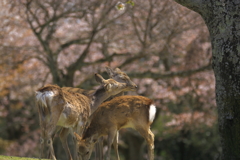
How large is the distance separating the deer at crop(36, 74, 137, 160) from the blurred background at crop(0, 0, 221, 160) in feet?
11.9

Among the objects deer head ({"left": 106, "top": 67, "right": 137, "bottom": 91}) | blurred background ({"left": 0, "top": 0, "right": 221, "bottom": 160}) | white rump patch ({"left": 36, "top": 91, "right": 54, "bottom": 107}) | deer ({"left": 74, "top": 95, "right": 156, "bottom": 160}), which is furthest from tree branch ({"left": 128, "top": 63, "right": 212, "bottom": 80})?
white rump patch ({"left": 36, "top": 91, "right": 54, "bottom": 107})

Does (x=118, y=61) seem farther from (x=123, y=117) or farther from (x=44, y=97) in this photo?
(x=44, y=97)

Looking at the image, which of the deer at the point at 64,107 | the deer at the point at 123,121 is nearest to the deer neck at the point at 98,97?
the deer at the point at 64,107

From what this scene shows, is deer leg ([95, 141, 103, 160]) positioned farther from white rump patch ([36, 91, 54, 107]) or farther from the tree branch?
the tree branch

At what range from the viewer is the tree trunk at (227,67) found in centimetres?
597

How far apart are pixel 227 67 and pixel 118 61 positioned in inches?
423

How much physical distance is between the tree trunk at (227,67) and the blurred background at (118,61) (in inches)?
258

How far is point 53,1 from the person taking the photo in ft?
41.0

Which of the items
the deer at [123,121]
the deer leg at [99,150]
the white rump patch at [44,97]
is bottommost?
the deer leg at [99,150]

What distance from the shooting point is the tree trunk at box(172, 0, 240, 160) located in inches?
235

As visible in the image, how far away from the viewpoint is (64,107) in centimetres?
782

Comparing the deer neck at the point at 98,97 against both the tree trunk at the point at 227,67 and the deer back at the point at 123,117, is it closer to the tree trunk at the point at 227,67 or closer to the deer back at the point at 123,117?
the deer back at the point at 123,117

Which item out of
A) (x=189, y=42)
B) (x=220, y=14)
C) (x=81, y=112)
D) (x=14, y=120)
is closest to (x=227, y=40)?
(x=220, y=14)

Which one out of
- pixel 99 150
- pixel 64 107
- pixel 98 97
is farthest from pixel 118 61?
pixel 64 107
